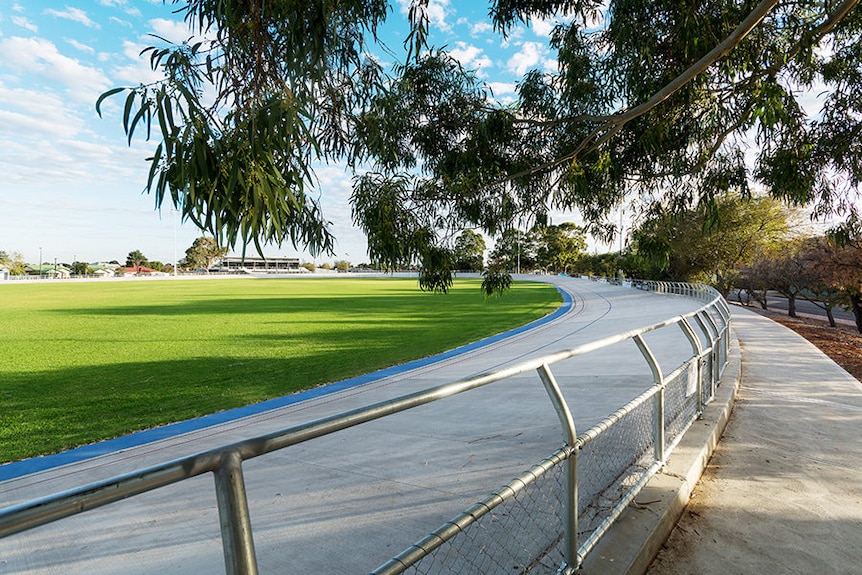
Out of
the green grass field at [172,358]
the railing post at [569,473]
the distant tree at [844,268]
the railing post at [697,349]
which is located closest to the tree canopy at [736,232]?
the distant tree at [844,268]

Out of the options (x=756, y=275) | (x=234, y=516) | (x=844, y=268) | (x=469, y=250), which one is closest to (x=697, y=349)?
(x=469, y=250)

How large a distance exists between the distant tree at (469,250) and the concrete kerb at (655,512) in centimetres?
377

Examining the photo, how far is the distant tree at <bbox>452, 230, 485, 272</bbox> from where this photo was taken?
7773 millimetres

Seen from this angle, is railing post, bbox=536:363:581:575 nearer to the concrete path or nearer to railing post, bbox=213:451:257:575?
the concrete path

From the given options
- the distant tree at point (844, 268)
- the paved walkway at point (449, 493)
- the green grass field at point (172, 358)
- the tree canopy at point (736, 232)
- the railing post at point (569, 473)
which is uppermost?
the tree canopy at point (736, 232)

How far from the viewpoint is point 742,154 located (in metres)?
8.26

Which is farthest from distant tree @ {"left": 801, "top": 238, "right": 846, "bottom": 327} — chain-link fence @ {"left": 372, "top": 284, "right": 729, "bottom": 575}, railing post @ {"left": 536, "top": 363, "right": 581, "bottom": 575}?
railing post @ {"left": 536, "top": 363, "right": 581, "bottom": 575}

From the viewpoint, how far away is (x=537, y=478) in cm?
230

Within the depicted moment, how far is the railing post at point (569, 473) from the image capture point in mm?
2523

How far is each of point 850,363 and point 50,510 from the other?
14.2 m

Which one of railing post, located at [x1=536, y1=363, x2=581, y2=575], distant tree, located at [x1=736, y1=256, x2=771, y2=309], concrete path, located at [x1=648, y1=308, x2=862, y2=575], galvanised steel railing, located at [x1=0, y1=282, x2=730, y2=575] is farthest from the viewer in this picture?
distant tree, located at [x1=736, y1=256, x2=771, y2=309]

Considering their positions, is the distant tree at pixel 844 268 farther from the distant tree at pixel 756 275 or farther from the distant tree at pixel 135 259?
the distant tree at pixel 135 259

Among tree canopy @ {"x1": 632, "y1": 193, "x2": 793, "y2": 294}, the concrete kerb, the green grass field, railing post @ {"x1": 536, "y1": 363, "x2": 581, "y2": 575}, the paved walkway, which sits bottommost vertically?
the green grass field

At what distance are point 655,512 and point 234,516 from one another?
117 inches
